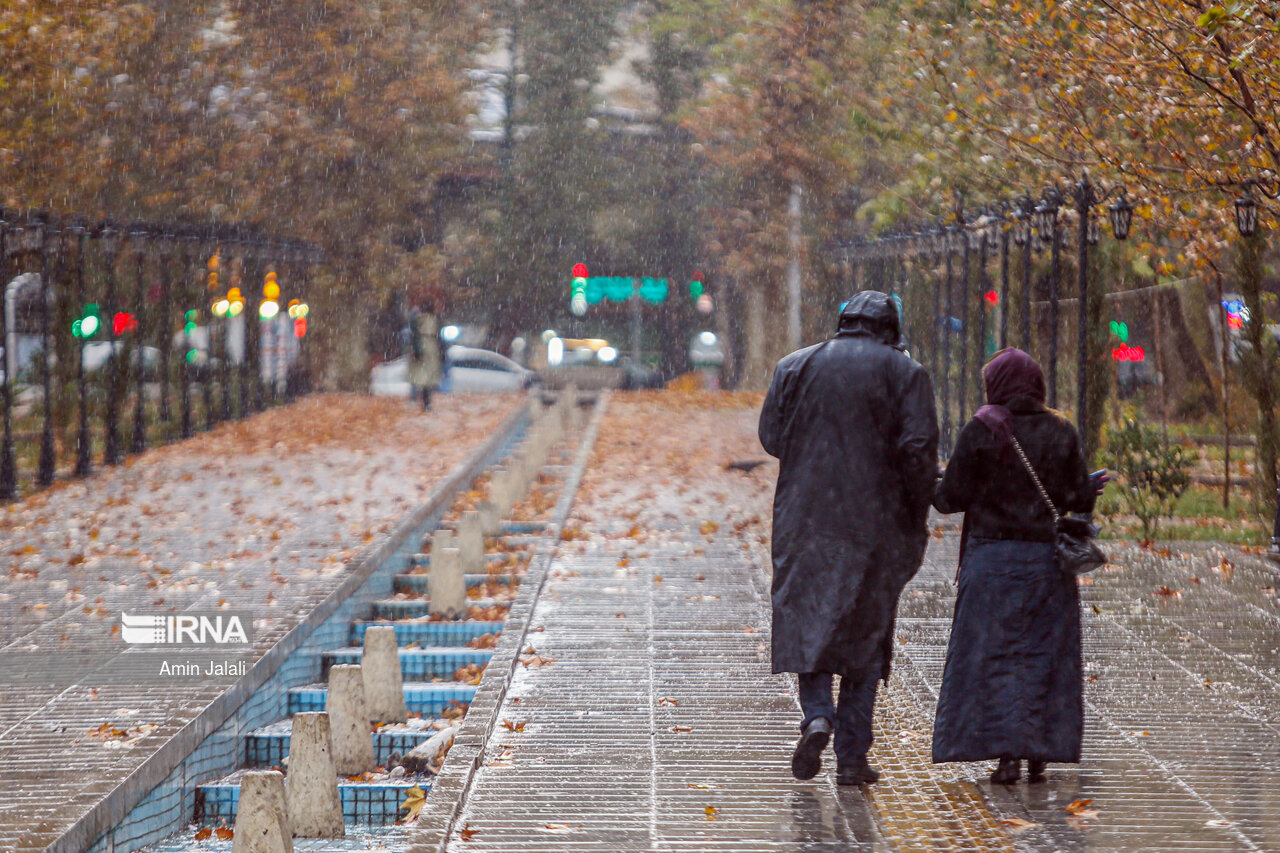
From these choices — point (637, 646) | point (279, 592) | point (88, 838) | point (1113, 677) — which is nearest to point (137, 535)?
point (279, 592)

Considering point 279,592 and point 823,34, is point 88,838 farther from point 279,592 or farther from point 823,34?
point 823,34

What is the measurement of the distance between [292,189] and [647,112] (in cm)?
1975

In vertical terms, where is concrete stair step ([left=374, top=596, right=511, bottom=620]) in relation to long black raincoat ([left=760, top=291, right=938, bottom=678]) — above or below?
below

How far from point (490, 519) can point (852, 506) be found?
9.93 metres

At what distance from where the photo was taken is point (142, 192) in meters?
26.9

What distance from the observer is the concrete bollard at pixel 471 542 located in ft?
44.9

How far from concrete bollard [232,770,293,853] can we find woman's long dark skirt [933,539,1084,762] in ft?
7.92

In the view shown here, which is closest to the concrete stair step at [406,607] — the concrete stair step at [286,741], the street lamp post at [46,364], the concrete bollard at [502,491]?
the concrete stair step at [286,741]

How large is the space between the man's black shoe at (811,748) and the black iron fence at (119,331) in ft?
41.6

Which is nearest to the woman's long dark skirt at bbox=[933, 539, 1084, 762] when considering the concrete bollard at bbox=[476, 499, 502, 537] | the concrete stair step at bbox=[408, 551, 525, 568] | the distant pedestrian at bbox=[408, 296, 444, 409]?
the concrete stair step at bbox=[408, 551, 525, 568]

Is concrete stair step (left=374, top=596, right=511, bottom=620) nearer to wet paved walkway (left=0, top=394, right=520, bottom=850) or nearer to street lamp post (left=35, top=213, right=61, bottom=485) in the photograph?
wet paved walkway (left=0, top=394, right=520, bottom=850)

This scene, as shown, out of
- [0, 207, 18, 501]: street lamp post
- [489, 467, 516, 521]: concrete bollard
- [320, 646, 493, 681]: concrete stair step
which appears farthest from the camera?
[489, 467, 516, 521]: concrete bollard

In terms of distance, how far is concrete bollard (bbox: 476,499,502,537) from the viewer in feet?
50.7

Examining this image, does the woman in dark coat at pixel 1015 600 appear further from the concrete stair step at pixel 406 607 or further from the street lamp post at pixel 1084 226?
the concrete stair step at pixel 406 607
